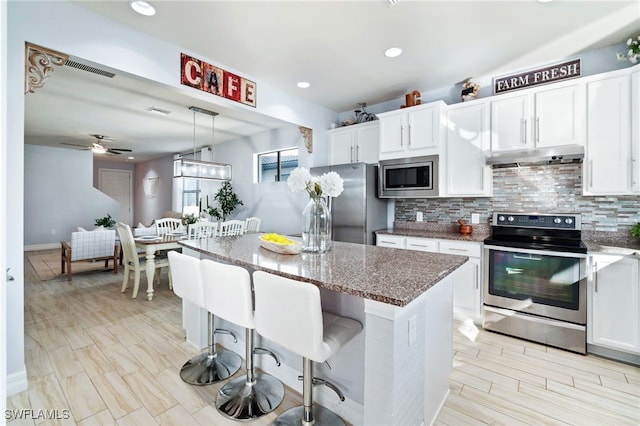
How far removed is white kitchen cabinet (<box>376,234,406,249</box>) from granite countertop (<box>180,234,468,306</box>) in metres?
1.33

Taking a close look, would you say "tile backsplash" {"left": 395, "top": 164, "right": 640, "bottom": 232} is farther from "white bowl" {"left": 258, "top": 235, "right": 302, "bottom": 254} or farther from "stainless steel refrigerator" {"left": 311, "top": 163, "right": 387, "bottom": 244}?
"white bowl" {"left": 258, "top": 235, "right": 302, "bottom": 254}

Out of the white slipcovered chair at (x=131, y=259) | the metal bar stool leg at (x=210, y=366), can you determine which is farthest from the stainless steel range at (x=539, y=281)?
the white slipcovered chair at (x=131, y=259)

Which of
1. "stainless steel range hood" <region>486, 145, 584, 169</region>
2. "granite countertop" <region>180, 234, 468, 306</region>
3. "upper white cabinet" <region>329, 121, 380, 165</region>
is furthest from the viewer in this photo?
"upper white cabinet" <region>329, 121, 380, 165</region>

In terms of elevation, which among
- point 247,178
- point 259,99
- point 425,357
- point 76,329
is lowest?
point 76,329

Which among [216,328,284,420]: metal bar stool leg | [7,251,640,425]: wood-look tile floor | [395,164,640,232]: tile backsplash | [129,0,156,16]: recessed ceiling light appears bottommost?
[7,251,640,425]: wood-look tile floor

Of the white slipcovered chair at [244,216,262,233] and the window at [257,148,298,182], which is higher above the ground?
the window at [257,148,298,182]

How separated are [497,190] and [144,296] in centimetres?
453

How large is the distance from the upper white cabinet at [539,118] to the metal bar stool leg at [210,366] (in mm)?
3094

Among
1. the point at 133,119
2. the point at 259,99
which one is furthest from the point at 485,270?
the point at 133,119

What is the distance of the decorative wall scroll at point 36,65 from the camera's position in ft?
6.32

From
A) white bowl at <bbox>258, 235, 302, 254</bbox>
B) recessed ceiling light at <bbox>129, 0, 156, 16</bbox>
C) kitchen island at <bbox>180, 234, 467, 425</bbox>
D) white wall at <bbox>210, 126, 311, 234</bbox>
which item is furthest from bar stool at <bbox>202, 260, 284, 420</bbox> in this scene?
white wall at <bbox>210, 126, 311, 234</bbox>

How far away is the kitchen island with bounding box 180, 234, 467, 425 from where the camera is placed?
1.14 metres

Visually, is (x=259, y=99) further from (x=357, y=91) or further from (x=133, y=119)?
(x=133, y=119)

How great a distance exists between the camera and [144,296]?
12.6 feet
